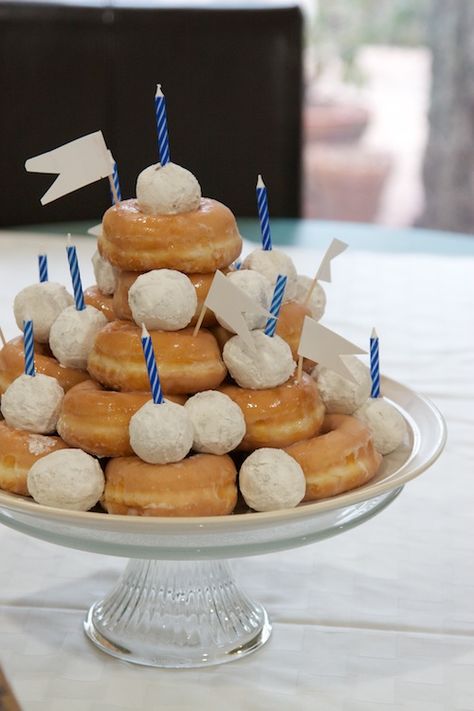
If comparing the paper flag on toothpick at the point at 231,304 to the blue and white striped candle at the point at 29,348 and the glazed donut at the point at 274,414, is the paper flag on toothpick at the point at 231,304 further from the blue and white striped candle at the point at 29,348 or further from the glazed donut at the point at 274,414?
the blue and white striped candle at the point at 29,348

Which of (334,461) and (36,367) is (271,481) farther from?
(36,367)

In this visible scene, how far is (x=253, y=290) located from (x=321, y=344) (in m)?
0.07

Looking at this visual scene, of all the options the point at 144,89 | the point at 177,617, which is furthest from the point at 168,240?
the point at 144,89

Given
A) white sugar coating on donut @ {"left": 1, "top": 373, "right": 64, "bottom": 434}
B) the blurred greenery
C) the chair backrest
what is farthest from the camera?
the blurred greenery

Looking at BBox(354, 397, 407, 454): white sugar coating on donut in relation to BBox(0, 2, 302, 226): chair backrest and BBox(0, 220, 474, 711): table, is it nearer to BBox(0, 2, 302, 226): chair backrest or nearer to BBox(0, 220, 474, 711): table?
BBox(0, 220, 474, 711): table

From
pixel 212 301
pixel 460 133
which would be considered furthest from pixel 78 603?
pixel 460 133

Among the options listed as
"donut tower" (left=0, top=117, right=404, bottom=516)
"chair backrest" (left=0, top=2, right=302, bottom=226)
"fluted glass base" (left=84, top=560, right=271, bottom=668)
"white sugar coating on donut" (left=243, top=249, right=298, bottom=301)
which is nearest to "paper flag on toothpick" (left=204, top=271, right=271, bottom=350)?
"donut tower" (left=0, top=117, right=404, bottom=516)

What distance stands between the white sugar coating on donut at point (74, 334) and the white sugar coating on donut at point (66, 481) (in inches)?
4.4

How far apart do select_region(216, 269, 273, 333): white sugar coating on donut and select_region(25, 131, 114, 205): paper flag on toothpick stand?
148mm

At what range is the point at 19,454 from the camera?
2.85 feet

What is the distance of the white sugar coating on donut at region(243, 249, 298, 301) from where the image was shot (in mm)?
968

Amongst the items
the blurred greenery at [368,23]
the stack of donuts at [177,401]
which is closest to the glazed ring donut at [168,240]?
the stack of donuts at [177,401]

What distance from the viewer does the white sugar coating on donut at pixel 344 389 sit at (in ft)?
3.13

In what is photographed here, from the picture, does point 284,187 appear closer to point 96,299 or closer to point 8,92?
point 8,92
